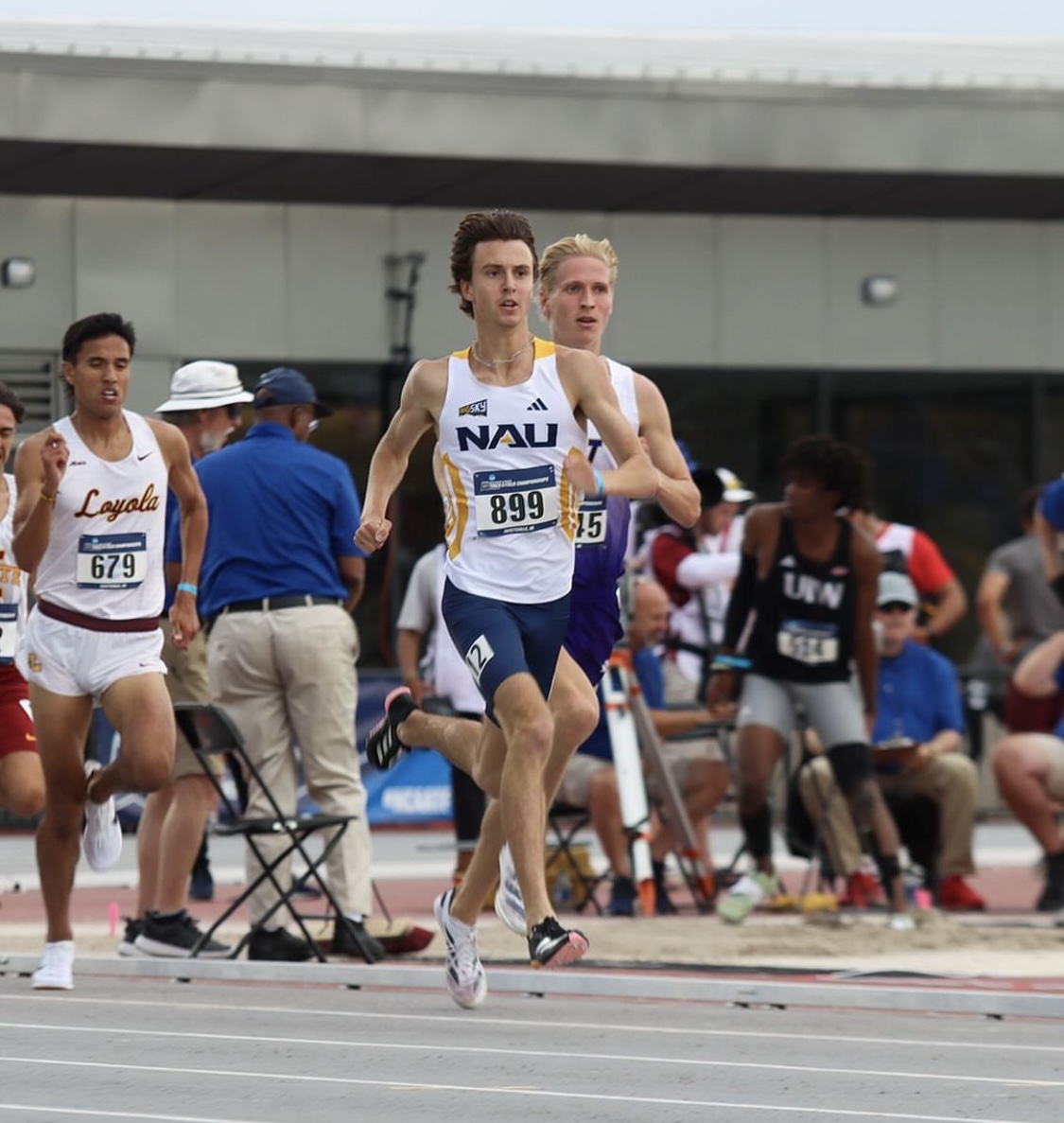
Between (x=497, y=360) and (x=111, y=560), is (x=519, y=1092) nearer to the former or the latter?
(x=497, y=360)

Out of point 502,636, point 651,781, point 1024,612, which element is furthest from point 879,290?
point 502,636

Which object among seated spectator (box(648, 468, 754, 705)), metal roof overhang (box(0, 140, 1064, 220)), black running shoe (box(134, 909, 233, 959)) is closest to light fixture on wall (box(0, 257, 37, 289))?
metal roof overhang (box(0, 140, 1064, 220))

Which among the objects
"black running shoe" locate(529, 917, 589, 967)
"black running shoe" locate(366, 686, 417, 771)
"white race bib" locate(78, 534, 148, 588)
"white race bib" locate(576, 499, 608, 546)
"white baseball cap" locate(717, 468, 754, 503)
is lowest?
"black running shoe" locate(529, 917, 589, 967)

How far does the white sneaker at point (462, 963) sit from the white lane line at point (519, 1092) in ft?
5.25

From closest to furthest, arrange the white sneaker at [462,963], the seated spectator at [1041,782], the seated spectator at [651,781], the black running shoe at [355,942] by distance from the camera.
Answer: the white sneaker at [462,963] < the black running shoe at [355,942] < the seated spectator at [651,781] < the seated spectator at [1041,782]

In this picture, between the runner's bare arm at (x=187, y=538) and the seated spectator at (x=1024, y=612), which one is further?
the seated spectator at (x=1024, y=612)

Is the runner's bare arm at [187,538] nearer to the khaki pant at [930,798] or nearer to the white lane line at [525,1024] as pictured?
the white lane line at [525,1024]

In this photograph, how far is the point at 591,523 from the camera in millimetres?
9250

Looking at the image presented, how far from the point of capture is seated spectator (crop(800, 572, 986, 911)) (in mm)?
13336

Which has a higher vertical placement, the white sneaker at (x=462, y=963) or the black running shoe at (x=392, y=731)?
the black running shoe at (x=392, y=731)

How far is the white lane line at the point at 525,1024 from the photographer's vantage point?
828 centimetres

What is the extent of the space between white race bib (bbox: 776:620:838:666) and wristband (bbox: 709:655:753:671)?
0.88ft

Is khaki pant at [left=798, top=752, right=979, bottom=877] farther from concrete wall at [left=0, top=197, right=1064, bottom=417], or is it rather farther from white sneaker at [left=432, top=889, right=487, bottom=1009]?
concrete wall at [left=0, top=197, right=1064, bottom=417]

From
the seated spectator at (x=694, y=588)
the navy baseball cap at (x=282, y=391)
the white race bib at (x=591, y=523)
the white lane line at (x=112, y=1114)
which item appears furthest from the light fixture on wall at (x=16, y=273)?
the white lane line at (x=112, y=1114)
